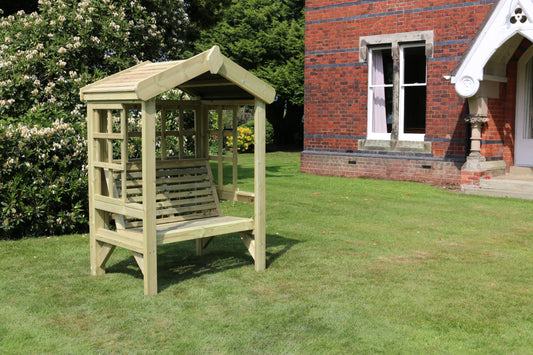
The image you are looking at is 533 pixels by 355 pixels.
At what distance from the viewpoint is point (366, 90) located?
15641 mm

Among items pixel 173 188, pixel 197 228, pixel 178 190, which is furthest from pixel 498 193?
pixel 197 228

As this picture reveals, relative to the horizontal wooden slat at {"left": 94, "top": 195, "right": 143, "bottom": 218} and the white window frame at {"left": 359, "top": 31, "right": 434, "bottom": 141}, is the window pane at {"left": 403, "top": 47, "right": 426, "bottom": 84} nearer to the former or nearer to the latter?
the white window frame at {"left": 359, "top": 31, "right": 434, "bottom": 141}

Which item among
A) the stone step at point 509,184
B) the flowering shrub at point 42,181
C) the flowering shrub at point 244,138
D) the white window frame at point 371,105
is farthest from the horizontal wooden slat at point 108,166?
the flowering shrub at point 244,138

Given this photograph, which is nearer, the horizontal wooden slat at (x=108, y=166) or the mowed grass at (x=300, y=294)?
the mowed grass at (x=300, y=294)

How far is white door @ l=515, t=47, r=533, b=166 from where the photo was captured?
531 inches

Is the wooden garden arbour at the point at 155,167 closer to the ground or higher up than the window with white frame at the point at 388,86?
closer to the ground

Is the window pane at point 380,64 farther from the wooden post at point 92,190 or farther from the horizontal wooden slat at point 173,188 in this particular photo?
the wooden post at point 92,190

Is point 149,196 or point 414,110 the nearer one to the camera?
point 149,196

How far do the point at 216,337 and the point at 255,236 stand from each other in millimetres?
2101

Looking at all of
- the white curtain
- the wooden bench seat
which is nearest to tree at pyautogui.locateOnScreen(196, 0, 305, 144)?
the white curtain

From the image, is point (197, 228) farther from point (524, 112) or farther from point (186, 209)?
point (524, 112)

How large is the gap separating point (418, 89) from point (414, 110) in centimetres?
112

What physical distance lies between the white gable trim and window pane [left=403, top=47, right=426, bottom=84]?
291 centimetres

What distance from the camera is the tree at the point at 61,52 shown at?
392 inches
